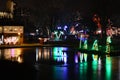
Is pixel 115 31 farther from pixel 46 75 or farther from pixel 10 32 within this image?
pixel 46 75

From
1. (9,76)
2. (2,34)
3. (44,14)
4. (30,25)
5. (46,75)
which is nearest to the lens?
(9,76)

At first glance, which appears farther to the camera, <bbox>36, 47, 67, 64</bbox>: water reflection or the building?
the building

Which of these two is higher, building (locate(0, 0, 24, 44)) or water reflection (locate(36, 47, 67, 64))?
building (locate(0, 0, 24, 44))

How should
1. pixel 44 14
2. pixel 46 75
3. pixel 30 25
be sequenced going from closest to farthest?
pixel 46 75, pixel 44 14, pixel 30 25

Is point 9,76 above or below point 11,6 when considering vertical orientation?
below

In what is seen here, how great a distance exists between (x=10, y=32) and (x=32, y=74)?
59.4 meters

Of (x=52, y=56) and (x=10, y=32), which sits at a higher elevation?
(x=10, y=32)

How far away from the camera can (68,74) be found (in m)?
22.0

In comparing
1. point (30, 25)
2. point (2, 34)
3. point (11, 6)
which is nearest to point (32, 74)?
point (2, 34)

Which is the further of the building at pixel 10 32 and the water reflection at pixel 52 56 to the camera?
the building at pixel 10 32

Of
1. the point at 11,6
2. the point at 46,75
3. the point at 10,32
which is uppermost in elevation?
the point at 11,6

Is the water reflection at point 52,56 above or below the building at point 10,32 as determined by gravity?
below

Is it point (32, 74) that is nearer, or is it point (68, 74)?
point (32, 74)

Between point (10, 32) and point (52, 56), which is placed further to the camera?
point (10, 32)
